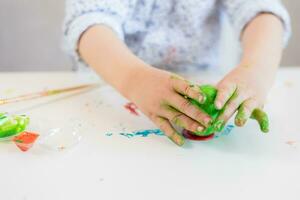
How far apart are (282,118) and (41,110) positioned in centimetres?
31

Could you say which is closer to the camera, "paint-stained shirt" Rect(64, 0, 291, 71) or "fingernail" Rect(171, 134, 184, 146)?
"fingernail" Rect(171, 134, 184, 146)

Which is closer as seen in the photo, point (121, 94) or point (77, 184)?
point (77, 184)

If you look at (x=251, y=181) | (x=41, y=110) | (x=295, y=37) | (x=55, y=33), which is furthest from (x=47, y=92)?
(x=295, y=37)

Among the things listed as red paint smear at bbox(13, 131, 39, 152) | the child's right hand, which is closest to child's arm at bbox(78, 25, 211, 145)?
the child's right hand

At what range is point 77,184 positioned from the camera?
38 cm

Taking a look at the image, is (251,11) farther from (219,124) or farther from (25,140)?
(25,140)

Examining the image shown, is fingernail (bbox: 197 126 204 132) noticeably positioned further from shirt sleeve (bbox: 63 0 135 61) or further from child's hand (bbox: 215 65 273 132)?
shirt sleeve (bbox: 63 0 135 61)

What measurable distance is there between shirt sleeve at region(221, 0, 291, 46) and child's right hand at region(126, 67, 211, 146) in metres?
0.23

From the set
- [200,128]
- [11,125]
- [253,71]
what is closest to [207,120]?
[200,128]

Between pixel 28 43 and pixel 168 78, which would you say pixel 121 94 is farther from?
pixel 28 43

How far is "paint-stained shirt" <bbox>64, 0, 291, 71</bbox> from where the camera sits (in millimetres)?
616

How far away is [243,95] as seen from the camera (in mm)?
455

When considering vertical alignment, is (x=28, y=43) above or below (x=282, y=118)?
below

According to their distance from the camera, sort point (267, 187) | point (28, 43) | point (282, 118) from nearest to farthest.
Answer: point (267, 187) → point (282, 118) → point (28, 43)
